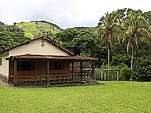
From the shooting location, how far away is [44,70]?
114 ft

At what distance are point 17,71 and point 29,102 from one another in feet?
47.6

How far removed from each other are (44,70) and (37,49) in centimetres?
249

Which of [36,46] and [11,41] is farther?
[11,41]

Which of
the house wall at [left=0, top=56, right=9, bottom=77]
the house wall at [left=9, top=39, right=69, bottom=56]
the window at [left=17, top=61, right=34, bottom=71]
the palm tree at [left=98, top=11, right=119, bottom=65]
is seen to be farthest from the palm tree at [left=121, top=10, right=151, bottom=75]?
the house wall at [left=0, top=56, right=9, bottom=77]

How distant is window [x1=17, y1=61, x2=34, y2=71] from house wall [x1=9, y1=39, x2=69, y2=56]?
4.59 feet

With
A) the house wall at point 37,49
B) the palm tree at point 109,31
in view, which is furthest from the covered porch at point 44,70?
the palm tree at point 109,31

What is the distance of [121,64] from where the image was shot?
4859 centimetres

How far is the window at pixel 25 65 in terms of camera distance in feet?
107

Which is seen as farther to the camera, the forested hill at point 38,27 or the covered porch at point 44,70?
the forested hill at point 38,27

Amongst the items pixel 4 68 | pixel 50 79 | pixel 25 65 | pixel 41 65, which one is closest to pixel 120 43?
pixel 41 65

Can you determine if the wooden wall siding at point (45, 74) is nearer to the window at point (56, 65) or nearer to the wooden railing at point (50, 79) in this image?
the wooden railing at point (50, 79)

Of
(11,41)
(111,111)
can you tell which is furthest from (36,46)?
(11,41)

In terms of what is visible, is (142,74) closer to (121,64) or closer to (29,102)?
(121,64)

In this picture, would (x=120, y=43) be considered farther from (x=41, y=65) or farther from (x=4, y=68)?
(x=4, y=68)
